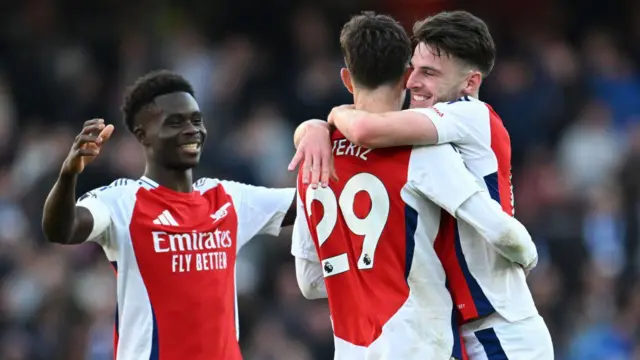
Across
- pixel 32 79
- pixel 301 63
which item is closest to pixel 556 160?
pixel 301 63

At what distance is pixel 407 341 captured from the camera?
15.8 ft

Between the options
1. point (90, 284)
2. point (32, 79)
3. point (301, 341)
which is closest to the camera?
point (301, 341)

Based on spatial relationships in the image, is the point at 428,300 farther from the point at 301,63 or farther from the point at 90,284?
the point at 301,63

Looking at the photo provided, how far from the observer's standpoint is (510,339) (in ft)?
16.1

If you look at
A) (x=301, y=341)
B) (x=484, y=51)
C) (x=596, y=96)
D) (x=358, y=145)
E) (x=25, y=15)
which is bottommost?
(x=301, y=341)

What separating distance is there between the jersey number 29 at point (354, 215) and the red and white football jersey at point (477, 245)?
258 mm

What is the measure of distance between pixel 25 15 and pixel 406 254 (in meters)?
10.7

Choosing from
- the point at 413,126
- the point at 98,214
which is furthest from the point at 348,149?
the point at 98,214

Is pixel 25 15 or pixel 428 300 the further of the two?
pixel 25 15

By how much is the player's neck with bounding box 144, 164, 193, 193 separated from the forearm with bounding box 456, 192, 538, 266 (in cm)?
178

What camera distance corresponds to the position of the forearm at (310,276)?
5.34 meters

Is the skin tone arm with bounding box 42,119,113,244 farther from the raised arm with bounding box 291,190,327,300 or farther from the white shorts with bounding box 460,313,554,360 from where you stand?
the white shorts with bounding box 460,313,554,360

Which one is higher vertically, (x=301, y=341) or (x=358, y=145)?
(x=358, y=145)

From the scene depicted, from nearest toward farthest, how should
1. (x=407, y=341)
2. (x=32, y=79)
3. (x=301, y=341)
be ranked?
(x=407, y=341), (x=301, y=341), (x=32, y=79)
